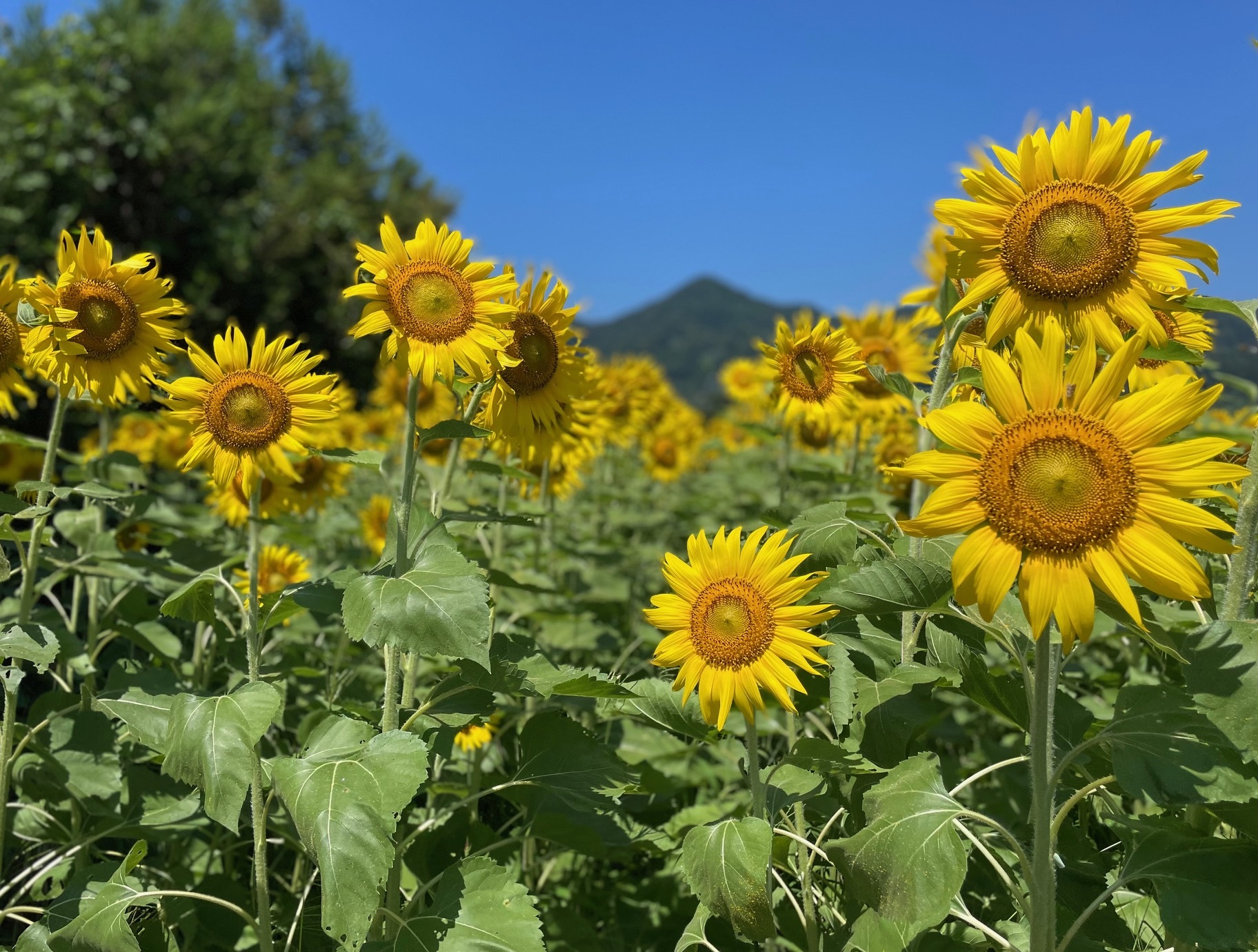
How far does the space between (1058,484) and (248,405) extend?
1.92 metres

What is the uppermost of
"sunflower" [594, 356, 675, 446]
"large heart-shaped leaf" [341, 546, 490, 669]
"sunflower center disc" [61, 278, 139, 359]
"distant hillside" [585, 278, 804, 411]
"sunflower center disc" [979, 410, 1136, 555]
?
"distant hillside" [585, 278, 804, 411]

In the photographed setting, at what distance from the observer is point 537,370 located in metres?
2.60

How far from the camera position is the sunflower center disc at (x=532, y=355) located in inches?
100

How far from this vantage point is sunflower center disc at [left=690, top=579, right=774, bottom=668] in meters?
2.04

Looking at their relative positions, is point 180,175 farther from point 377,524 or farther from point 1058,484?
point 1058,484

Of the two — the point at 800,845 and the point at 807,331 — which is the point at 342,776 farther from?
the point at 807,331

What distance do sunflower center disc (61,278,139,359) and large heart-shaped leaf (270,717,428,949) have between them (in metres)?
1.40

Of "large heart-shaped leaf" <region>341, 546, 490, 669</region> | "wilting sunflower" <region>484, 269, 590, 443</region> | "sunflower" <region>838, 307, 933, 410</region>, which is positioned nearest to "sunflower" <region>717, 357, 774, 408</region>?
"sunflower" <region>838, 307, 933, 410</region>

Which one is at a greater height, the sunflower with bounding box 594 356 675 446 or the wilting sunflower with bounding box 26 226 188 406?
the sunflower with bounding box 594 356 675 446

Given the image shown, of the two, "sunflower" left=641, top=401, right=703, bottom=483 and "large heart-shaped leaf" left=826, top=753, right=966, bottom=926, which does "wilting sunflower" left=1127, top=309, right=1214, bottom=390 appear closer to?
"large heart-shaped leaf" left=826, top=753, right=966, bottom=926

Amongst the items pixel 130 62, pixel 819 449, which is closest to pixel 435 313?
pixel 819 449

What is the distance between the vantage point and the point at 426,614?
191 centimetres

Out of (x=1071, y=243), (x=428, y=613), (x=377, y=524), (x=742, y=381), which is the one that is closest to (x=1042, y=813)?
(x=1071, y=243)

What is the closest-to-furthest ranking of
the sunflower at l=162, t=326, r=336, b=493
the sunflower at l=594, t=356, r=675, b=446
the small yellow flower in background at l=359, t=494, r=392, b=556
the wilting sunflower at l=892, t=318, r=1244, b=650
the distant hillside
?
the wilting sunflower at l=892, t=318, r=1244, b=650 → the sunflower at l=162, t=326, r=336, b=493 → the small yellow flower in background at l=359, t=494, r=392, b=556 → the sunflower at l=594, t=356, r=675, b=446 → the distant hillside
